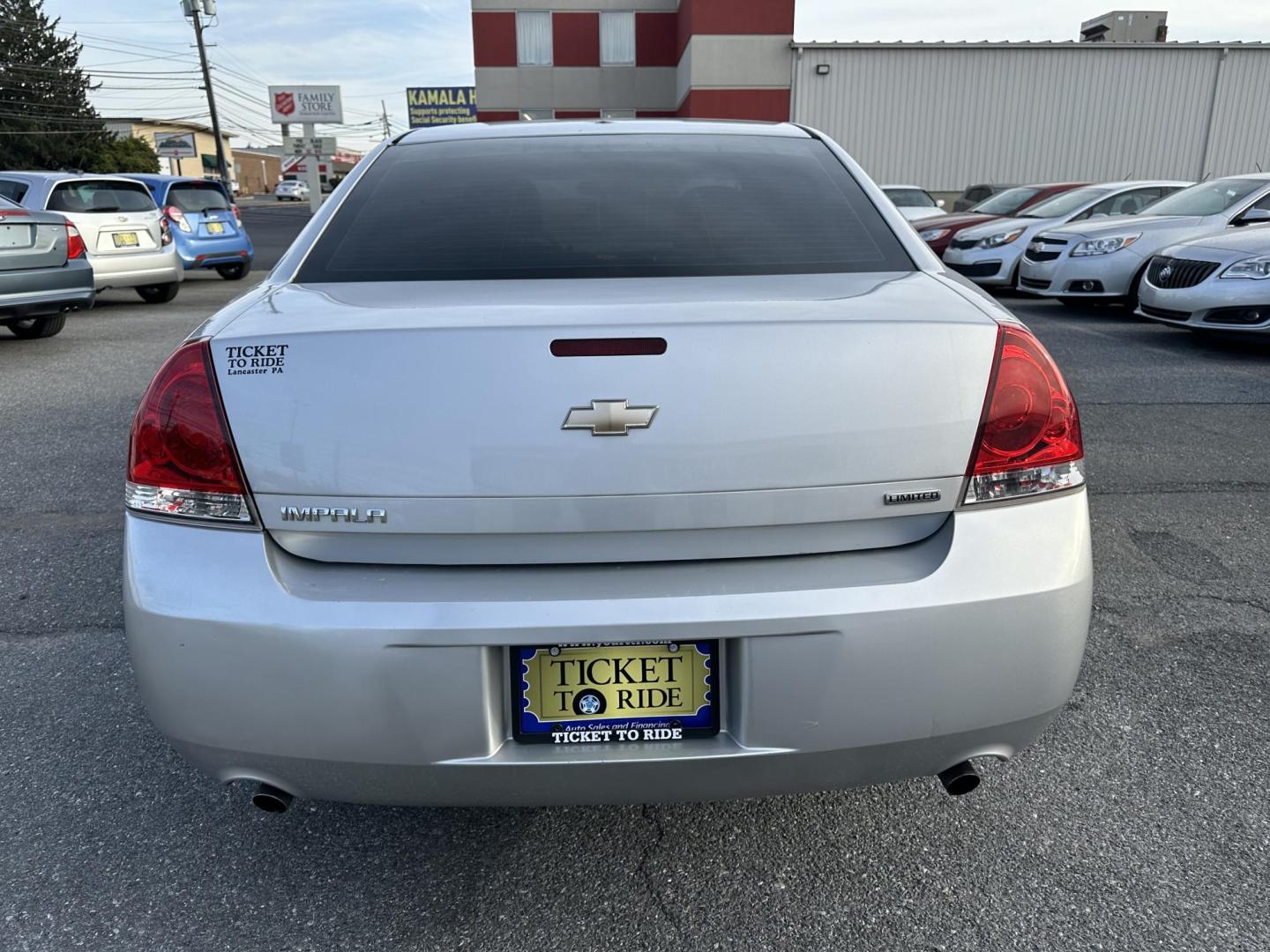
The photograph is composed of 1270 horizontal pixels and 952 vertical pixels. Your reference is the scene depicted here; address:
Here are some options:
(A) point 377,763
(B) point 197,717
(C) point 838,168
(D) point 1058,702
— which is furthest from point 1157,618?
(B) point 197,717

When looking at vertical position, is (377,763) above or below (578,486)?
below

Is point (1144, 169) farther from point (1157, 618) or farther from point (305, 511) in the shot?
point (305, 511)

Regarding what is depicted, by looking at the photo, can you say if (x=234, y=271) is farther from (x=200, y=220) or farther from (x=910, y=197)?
(x=910, y=197)

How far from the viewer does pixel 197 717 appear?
1.69 m

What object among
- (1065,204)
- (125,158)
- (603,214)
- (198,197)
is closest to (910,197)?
(1065,204)

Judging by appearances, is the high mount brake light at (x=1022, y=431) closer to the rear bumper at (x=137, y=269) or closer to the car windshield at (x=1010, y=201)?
the rear bumper at (x=137, y=269)

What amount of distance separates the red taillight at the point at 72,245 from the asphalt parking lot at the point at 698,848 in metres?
6.29

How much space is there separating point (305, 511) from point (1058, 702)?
4.65ft

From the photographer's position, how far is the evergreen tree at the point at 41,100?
48.4 meters

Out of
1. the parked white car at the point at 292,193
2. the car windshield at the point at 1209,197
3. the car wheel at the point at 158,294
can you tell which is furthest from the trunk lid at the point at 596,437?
the parked white car at the point at 292,193

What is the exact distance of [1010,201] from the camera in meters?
14.2

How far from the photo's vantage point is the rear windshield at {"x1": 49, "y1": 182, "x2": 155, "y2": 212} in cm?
1038

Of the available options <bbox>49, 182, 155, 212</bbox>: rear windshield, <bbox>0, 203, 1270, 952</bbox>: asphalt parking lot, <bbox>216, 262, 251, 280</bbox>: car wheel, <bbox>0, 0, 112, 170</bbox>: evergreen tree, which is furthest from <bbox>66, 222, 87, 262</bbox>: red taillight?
<bbox>0, 0, 112, 170</bbox>: evergreen tree

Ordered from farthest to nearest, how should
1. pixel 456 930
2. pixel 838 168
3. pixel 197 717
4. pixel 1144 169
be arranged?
1. pixel 1144 169
2. pixel 838 168
3. pixel 456 930
4. pixel 197 717
